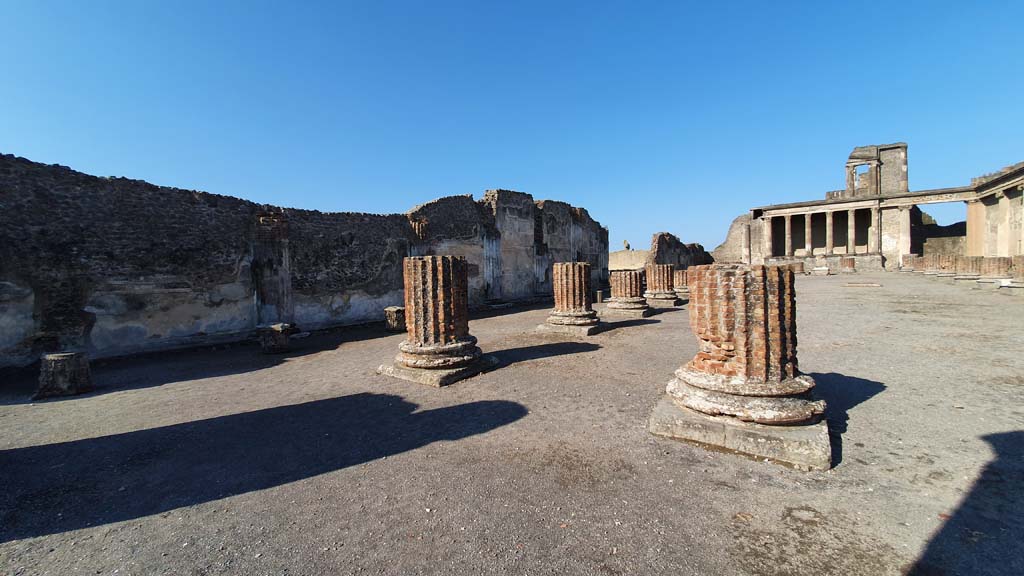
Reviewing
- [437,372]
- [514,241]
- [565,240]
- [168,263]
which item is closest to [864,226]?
[565,240]

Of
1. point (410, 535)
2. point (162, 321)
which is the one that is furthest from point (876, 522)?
Answer: point (162, 321)

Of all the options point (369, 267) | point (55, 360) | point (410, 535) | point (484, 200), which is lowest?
point (410, 535)

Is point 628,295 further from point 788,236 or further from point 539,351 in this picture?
point 788,236

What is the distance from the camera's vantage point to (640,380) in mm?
5273

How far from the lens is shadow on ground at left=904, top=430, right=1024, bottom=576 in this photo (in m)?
1.92

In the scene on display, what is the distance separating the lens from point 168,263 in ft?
28.3

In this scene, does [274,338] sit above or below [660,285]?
below

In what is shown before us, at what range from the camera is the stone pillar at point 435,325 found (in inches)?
Result: 233

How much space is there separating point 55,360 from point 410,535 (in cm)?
649

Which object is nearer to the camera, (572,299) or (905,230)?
(572,299)

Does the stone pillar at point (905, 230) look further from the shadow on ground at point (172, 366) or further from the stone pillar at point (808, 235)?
the shadow on ground at point (172, 366)

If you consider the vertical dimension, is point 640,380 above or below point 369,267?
below

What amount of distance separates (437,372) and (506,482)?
296cm

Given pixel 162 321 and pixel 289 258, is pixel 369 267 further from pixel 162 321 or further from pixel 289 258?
pixel 162 321
